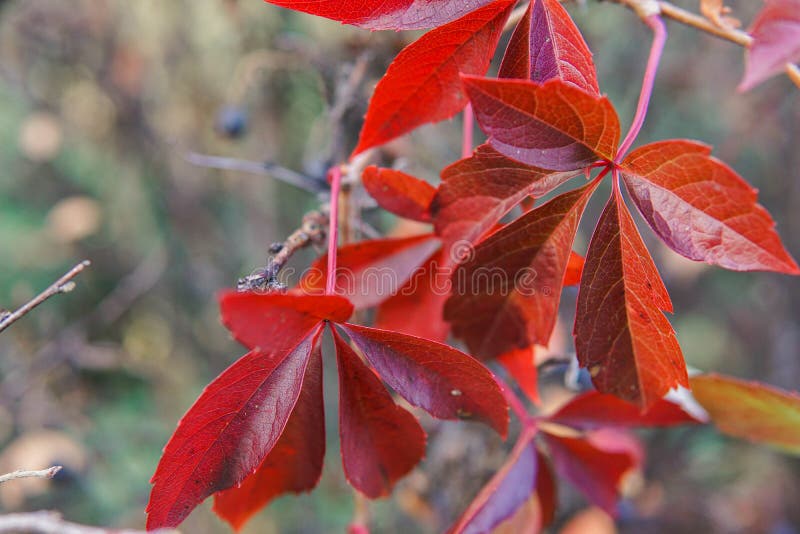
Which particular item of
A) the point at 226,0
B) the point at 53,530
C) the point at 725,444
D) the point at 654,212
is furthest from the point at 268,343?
the point at 725,444

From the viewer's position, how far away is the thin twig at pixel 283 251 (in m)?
0.43

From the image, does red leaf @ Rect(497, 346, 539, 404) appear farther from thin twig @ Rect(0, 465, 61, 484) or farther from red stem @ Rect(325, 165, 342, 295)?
thin twig @ Rect(0, 465, 61, 484)

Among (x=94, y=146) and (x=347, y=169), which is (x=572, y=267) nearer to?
(x=347, y=169)

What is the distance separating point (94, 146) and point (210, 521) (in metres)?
1.18

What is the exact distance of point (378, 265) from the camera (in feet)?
1.96

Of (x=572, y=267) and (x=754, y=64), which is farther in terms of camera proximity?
(x=572, y=267)

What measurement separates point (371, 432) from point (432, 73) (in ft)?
0.96

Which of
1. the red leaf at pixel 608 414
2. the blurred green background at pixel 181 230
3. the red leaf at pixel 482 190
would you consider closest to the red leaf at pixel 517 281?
the red leaf at pixel 482 190

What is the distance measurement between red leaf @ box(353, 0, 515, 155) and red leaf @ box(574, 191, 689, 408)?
0.49 feet

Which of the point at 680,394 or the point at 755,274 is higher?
the point at 680,394

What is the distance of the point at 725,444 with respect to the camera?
1647mm

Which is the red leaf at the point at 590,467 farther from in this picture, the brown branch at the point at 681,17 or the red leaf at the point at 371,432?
the brown branch at the point at 681,17

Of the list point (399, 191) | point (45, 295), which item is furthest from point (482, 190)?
point (45, 295)

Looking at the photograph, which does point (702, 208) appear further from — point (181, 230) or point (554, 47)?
point (181, 230)
